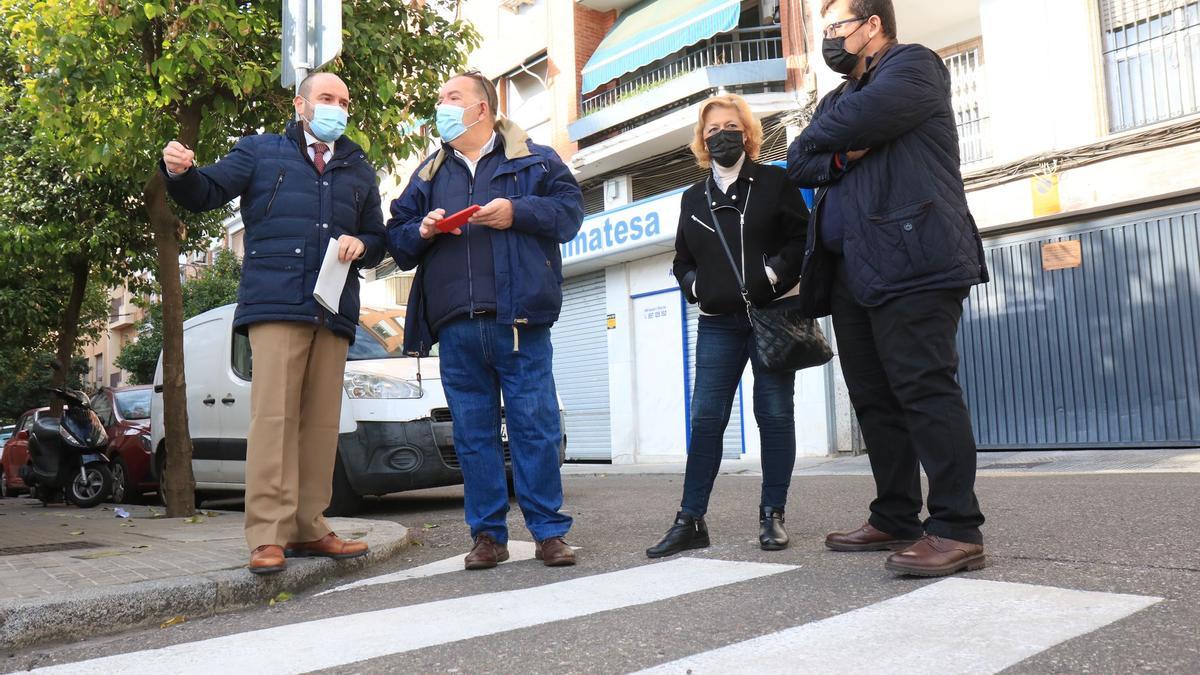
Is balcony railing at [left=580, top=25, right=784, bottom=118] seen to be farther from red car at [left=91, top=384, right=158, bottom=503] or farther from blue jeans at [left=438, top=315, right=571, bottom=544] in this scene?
blue jeans at [left=438, top=315, right=571, bottom=544]

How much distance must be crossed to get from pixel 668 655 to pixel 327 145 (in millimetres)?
2750

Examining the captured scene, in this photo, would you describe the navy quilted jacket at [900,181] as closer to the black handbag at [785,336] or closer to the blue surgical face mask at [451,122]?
the black handbag at [785,336]

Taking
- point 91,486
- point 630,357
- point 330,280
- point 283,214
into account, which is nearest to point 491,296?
point 330,280

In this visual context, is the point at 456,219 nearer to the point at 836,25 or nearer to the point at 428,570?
the point at 428,570

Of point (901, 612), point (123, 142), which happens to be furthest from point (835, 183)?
point (123, 142)

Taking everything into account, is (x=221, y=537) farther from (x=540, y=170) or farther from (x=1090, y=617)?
(x=1090, y=617)

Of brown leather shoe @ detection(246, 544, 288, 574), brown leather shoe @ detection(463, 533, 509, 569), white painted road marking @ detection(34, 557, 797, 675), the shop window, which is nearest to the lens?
white painted road marking @ detection(34, 557, 797, 675)

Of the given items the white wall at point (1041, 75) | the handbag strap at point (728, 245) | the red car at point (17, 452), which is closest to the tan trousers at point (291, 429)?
the handbag strap at point (728, 245)

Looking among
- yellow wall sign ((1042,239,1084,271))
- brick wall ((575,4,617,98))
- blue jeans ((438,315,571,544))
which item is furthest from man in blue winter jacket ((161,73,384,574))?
brick wall ((575,4,617,98))

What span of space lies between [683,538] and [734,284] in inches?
41.6

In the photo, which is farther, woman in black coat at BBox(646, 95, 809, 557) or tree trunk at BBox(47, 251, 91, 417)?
tree trunk at BBox(47, 251, 91, 417)

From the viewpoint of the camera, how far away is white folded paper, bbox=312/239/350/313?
3930 mm

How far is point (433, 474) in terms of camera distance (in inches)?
270

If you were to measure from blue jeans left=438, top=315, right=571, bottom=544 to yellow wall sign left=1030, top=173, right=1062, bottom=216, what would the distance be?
9.02 meters
